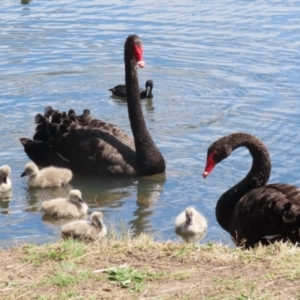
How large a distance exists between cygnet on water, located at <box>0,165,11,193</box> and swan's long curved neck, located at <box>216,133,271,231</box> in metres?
2.38

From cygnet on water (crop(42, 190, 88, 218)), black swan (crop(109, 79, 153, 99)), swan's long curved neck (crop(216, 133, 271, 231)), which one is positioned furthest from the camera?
black swan (crop(109, 79, 153, 99))

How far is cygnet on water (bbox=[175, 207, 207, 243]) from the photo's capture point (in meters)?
6.98

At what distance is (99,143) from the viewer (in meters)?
8.96

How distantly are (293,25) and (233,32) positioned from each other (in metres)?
1.03

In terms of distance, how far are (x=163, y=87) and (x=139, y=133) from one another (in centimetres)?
290

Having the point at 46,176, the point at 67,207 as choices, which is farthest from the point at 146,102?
the point at 67,207

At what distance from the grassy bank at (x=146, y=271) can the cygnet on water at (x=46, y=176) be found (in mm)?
3190

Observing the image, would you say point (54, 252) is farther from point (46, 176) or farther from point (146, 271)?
point (46, 176)

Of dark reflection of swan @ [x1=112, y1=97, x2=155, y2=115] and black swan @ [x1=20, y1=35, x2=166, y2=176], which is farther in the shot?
dark reflection of swan @ [x1=112, y1=97, x2=155, y2=115]

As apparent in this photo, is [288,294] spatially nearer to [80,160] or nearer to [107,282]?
[107,282]

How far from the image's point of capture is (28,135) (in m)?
9.99

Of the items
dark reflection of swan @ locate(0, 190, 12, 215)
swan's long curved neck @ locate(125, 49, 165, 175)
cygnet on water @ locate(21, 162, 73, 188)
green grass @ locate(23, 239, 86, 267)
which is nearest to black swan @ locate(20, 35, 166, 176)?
swan's long curved neck @ locate(125, 49, 165, 175)

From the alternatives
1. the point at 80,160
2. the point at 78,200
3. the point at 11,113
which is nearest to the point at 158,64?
the point at 11,113

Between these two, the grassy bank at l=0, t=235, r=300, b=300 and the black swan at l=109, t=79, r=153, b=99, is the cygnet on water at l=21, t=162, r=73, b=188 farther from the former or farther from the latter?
the grassy bank at l=0, t=235, r=300, b=300
